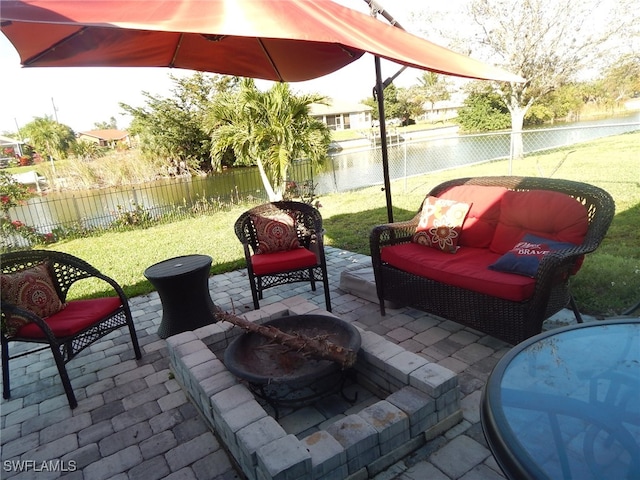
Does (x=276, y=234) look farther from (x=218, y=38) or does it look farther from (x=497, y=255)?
(x=497, y=255)

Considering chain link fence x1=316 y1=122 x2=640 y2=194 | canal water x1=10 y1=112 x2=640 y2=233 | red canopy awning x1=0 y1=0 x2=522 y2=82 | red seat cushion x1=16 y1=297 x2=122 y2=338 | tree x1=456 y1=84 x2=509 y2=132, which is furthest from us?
tree x1=456 y1=84 x2=509 y2=132

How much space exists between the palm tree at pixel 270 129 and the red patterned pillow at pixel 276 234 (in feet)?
11.6

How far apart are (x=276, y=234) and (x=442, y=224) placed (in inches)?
57.4

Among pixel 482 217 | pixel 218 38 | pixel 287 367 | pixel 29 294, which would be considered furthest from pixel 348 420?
pixel 218 38

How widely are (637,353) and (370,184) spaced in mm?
9004

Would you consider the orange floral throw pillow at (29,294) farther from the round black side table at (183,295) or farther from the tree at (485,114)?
the tree at (485,114)

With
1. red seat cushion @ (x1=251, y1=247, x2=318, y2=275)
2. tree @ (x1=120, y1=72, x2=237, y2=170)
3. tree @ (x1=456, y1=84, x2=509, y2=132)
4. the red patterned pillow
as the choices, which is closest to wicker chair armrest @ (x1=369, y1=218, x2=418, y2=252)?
red seat cushion @ (x1=251, y1=247, x2=318, y2=275)

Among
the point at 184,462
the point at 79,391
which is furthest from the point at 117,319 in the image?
the point at 184,462

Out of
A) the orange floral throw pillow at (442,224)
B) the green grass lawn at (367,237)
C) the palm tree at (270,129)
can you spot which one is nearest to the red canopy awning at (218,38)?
the orange floral throw pillow at (442,224)

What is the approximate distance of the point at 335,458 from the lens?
1.55 metres

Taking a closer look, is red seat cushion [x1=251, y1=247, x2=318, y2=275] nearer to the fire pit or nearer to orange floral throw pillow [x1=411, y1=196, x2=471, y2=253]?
orange floral throw pillow [x1=411, y1=196, x2=471, y2=253]

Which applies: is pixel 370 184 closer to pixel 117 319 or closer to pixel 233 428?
pixel 117 319

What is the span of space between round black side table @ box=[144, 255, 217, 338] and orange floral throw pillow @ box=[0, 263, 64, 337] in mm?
613

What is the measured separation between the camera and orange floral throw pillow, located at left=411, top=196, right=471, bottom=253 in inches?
122
